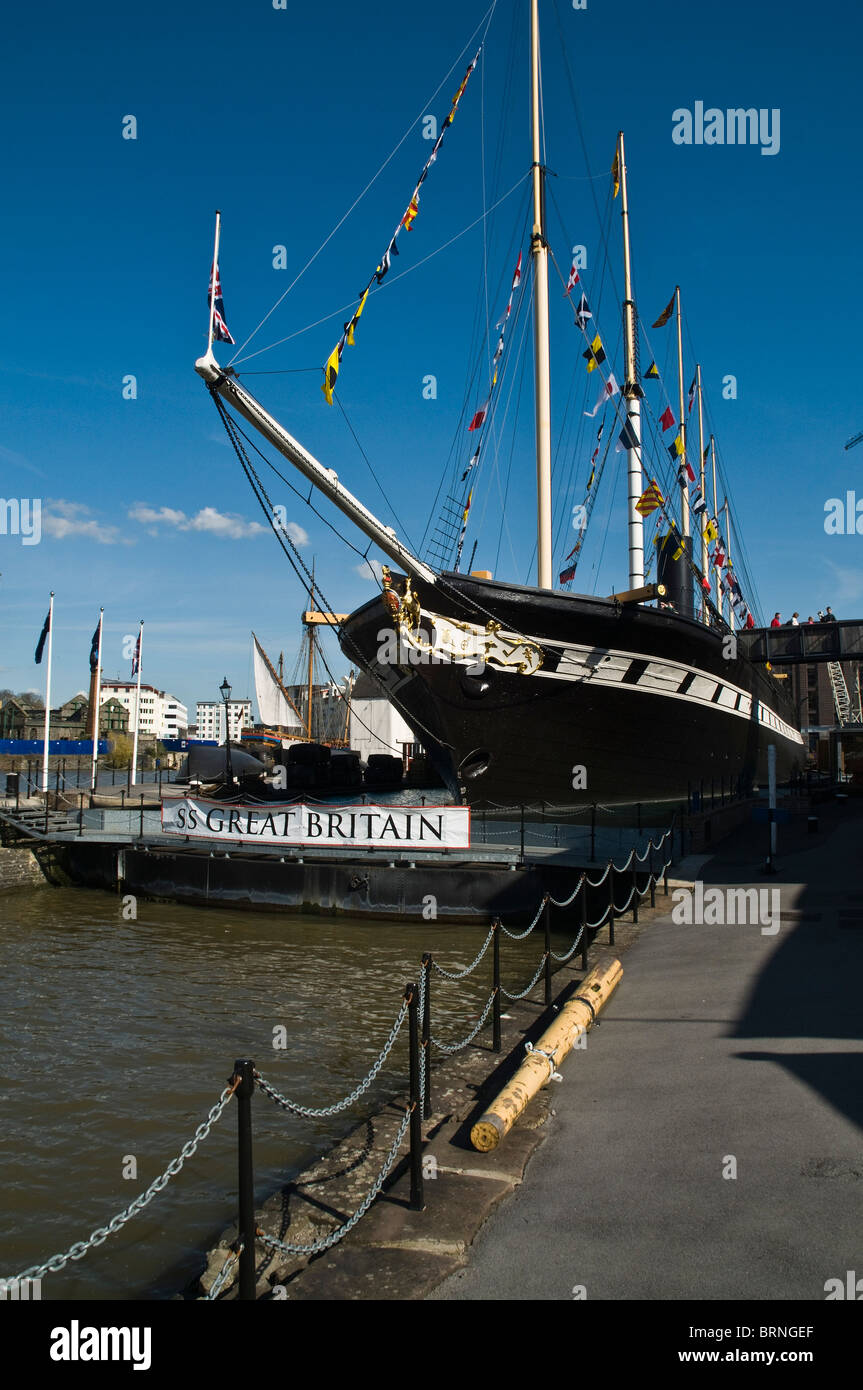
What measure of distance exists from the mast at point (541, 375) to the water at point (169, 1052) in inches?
358

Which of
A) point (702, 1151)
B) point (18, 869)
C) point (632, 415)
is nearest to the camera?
point (702, 1151)

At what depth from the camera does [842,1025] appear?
6.40 m

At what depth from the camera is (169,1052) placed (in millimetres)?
8422

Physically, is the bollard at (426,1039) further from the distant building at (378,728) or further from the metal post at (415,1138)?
the distant building at (378,728)

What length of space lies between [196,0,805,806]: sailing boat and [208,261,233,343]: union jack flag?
6.96ft

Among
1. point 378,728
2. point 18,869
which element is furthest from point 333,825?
point 378,728

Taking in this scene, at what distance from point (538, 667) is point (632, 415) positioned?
9525 mm

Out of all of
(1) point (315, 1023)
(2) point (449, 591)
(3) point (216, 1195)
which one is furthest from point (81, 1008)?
(2) point (449, 591)

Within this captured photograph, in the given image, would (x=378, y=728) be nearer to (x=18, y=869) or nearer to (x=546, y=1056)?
(x=18, y=869)

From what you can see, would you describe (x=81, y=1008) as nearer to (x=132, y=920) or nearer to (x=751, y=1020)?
(x=132, y=920)

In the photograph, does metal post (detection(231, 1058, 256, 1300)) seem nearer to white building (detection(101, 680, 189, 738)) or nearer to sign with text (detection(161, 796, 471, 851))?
sign with text (detection(161, 796, 471, 851))

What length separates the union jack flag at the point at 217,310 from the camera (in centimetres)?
1259

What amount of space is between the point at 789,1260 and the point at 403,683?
17343mm

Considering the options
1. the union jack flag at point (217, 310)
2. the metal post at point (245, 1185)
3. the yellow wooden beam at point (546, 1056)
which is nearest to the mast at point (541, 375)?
the union jack flag at point (217, 310)
